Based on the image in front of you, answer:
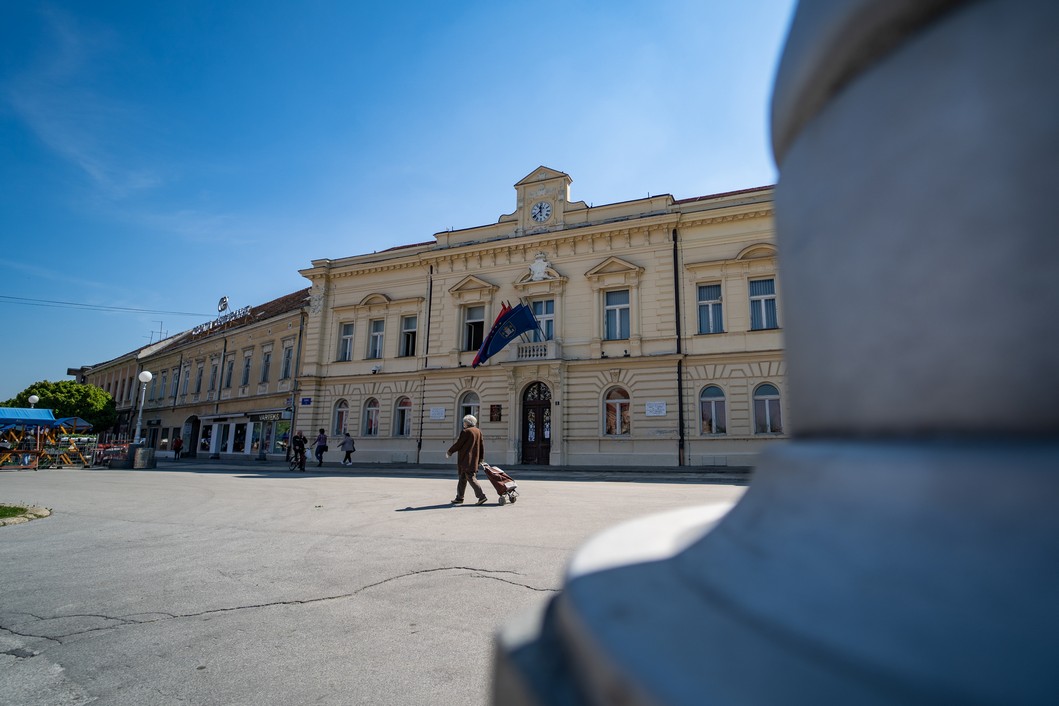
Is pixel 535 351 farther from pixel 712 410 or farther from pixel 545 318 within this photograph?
pixel 712 410

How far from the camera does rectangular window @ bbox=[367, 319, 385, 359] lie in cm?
2384

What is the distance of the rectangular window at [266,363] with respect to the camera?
93.2ft

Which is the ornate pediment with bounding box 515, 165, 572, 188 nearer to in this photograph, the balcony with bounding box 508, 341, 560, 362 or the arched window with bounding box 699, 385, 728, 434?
the balcony with bounding box 508, 341, 560, 362

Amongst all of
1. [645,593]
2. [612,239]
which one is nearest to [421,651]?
[645,593]

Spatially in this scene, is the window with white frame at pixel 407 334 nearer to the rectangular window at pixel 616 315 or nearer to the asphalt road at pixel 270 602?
the rectangular window at pixel 616 315

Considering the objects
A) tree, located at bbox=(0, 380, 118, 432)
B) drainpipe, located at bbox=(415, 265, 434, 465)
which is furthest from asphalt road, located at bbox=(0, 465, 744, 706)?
tree, located at bbox=(0, 380, 118, 432)

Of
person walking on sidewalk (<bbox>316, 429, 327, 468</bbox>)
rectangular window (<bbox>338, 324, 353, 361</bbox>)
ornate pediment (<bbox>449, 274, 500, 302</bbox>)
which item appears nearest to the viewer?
person walking on sidewalk (<bbox>316, 429, 327, 468</bbox>)

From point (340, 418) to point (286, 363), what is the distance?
5.76 metres

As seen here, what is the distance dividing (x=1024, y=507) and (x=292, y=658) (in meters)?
2.91

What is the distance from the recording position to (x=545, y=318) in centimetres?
2070

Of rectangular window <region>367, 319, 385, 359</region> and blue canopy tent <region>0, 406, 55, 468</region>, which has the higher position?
rectangular window <region>367, 319, 385, 359</region>

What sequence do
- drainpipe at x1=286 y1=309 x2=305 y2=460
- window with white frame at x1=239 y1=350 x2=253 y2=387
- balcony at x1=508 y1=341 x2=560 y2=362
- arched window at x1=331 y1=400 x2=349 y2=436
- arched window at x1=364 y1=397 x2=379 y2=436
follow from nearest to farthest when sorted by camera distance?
1. balcony at x1=508 y1=341 x2=560 y2=362
2. arched window at x1=364 y1=397 x2=379 y2=436
3. arched window at x1=331 y1=400 x2=349 y2=436
4. drainpipe at x1=286 y1=309 x2=305 y2=460
5. window with white frame at x1=239 y1=350 x2=253 y2=387

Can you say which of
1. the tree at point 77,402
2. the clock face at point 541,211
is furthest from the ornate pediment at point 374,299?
the tree at point 77,402

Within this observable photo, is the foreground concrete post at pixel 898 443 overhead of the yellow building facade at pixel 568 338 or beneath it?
beneath
